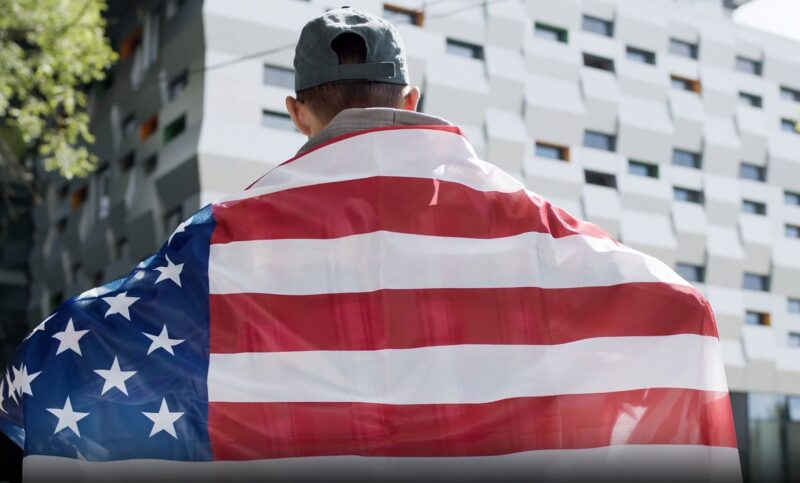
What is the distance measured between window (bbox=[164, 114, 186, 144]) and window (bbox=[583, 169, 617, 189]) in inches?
469

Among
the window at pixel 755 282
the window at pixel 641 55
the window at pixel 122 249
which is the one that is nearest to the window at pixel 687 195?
the window at pixel 755 282

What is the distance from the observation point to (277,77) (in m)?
23.1

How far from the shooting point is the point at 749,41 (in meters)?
33.8

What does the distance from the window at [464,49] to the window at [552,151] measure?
3188 mm

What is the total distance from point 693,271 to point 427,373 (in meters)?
30.6

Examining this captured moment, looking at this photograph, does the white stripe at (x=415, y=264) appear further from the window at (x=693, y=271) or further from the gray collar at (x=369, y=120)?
the window at (x=693, y=271)

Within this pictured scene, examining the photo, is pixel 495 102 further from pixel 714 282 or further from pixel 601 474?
pixel 601 474

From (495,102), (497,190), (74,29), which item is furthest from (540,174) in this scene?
(497,190)

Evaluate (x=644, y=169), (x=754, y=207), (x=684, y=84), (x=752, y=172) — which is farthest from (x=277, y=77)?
(x=754, y=207)

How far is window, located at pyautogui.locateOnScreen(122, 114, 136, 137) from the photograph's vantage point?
2747 cm

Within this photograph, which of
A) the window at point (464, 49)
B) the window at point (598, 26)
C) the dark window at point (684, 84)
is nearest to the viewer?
the window at point (464, 49)

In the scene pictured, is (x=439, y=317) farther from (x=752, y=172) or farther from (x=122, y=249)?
(x=752, y=172)

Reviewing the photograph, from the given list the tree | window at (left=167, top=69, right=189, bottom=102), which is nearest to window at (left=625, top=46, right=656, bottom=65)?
window at (left=167, top=69, right=189, bottom=102)

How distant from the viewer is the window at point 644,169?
30547 mm
